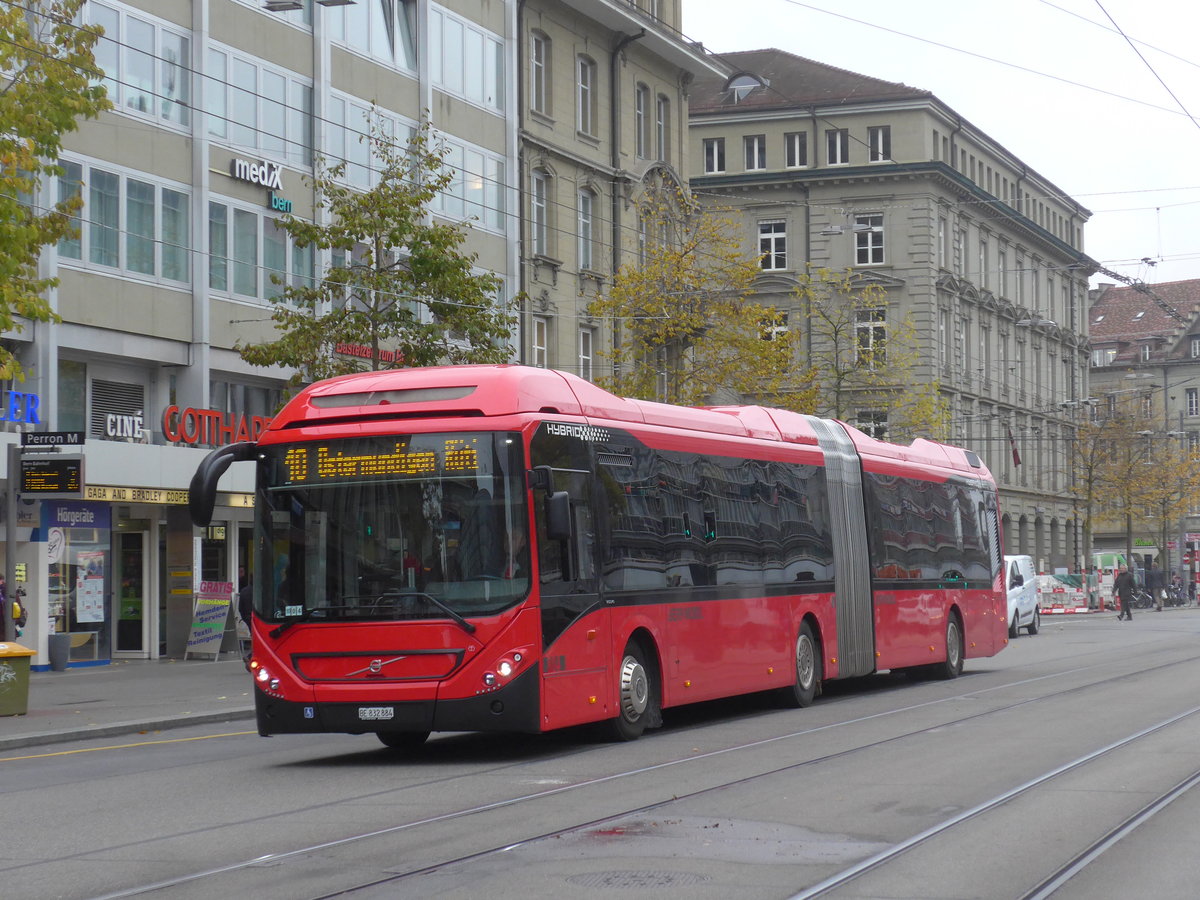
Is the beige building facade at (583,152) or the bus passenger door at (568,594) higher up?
the beige building facade at (583,152)

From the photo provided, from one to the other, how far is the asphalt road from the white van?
1007 inches

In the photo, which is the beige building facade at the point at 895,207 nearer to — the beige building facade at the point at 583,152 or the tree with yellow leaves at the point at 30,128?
the beige building facade at the point at 583,152

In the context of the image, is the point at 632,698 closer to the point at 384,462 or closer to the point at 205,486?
the point at 384,462

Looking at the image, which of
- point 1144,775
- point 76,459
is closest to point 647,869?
point 1144,775

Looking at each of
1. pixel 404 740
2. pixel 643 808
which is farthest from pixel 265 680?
pixel 643 808

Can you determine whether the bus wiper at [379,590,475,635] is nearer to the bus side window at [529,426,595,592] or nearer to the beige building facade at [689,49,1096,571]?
the bus side window at [529,426,595,592]

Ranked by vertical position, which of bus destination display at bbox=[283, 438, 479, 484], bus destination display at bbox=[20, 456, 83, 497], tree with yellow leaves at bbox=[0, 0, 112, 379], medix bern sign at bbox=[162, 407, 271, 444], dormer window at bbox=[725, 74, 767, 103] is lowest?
bus destination display at bbox=[283, 438, 479, 484]

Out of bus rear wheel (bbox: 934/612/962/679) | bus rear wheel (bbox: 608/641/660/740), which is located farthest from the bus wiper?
bus rear wheel (bbox: 934/612/962/679)

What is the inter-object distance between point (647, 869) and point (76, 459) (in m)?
18.7

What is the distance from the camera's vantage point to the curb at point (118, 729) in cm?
1753

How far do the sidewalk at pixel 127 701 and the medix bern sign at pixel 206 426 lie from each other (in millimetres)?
3870

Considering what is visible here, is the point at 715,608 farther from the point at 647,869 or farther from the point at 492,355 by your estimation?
the point at 492,355

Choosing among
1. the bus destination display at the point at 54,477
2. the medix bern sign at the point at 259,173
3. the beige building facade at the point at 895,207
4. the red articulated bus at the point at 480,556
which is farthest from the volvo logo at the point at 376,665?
the beige building facade at the point at 895,207

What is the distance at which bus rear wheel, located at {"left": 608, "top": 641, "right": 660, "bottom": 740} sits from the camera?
15.6 meters
